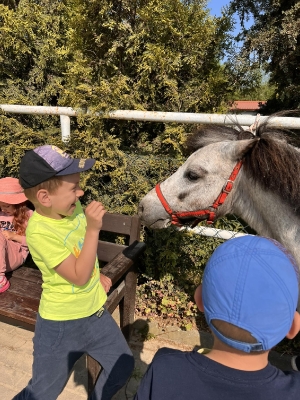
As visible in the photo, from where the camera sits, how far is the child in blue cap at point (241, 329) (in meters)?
0.78

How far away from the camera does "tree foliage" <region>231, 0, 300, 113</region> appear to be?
411cm

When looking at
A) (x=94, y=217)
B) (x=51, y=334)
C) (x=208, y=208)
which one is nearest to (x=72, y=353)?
(x=51, y=334)

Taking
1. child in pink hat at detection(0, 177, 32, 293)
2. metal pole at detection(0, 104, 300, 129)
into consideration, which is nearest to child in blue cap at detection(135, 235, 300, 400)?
Answer: metal pole at detection(0, 104, 300, 129)

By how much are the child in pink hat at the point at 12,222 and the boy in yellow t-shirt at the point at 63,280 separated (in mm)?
1057

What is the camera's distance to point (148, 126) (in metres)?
3.55

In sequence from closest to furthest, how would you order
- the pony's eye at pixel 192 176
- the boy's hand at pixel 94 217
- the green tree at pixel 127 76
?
the boy's hand at pixel 94 217 < the pony's eye at pixel 192 176 < the green tree at pixel 127 76

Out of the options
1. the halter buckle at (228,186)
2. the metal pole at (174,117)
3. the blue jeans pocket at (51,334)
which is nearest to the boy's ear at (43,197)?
the blue jeans pocket at (51,334)

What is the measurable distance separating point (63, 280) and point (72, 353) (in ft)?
1.46

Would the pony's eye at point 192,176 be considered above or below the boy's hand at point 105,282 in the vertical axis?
above

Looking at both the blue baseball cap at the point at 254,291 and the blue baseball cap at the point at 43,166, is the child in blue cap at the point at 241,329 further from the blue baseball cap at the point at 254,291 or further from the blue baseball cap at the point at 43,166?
the blue baseball cap at the point at 43,166

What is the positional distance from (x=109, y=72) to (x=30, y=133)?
1189 mm

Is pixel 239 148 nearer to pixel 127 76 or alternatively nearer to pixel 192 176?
pixel 192 176

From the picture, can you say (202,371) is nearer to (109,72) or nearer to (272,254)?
(272,254)

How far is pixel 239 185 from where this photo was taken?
6.35 ft
